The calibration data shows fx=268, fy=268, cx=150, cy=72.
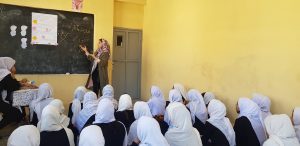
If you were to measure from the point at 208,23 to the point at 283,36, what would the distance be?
1538 millimetres

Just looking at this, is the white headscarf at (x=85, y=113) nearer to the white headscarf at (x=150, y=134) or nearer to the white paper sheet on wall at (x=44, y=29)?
the white headscarf at (x=150, y=134)

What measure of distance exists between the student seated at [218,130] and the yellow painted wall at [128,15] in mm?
4329

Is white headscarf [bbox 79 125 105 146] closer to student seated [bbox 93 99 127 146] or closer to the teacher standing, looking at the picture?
student seated [bbox 93 99 127 146]

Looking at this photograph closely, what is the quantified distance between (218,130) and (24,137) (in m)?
1.82

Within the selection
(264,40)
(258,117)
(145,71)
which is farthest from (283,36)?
(145,71)

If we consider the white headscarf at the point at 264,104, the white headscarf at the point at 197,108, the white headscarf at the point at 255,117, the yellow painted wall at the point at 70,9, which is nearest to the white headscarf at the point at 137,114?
the white headscarf at the point at 197,108

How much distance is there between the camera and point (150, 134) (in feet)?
6.57

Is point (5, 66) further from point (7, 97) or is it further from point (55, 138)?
point (55, 138)

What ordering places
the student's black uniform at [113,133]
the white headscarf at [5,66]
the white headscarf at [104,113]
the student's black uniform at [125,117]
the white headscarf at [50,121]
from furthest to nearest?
1. the white headscarf at [5,66]
2. the student's black uniform at [125,117]
3. the white headscarf at [104,113]
4. the student's black uniform at [113,133]
5. the white headscarf at [50,121]

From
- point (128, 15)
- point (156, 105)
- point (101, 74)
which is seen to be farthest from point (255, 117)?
point (128, 15)

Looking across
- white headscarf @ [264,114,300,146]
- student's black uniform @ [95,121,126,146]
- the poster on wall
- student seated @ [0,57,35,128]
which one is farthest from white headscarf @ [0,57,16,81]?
white headscarf @ [264,114,300,146]

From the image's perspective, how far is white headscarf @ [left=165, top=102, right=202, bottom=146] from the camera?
7.58 feet

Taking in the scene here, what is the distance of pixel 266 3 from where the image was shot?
3.81 m

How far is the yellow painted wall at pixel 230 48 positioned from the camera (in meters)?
3.56
